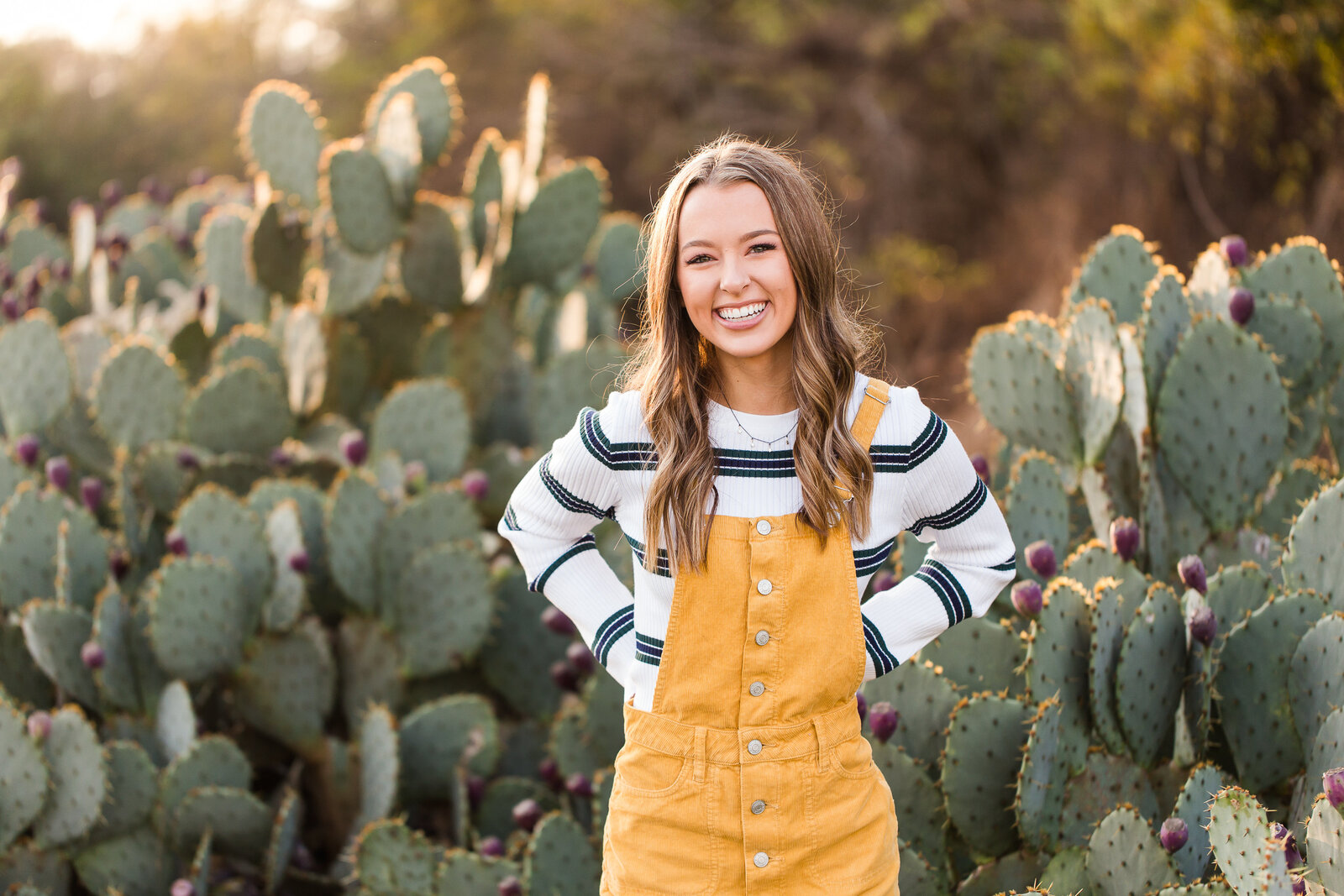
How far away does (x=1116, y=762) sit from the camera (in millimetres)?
1963

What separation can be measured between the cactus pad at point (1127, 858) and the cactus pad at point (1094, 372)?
3.07 feet

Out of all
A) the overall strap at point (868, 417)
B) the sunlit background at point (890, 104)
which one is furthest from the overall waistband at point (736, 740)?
the sunlit background at point (890, 104)

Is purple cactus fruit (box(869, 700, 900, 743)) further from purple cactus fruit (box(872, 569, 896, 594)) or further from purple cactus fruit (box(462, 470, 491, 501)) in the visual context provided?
purple cactus fruit (box(462, 470, 491, 501))

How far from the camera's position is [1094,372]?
7.91 ft

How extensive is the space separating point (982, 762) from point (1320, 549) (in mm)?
748

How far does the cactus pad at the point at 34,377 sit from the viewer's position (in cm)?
319

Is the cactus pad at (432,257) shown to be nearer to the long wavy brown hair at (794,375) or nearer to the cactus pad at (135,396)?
the cactus pad at (135,396)

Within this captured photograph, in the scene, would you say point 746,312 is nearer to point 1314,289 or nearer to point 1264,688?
point 1264,688

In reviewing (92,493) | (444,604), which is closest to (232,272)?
(92,493)

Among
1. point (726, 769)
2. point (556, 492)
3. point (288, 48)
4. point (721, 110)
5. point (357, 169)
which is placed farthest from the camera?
A: point (288, 48)

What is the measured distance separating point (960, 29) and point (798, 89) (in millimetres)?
1518

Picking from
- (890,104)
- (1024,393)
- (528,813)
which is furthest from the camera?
(890,104)

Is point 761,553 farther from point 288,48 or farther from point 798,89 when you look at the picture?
point 288,48

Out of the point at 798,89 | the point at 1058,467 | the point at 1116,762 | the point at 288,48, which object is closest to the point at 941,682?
the point at 1116,762
